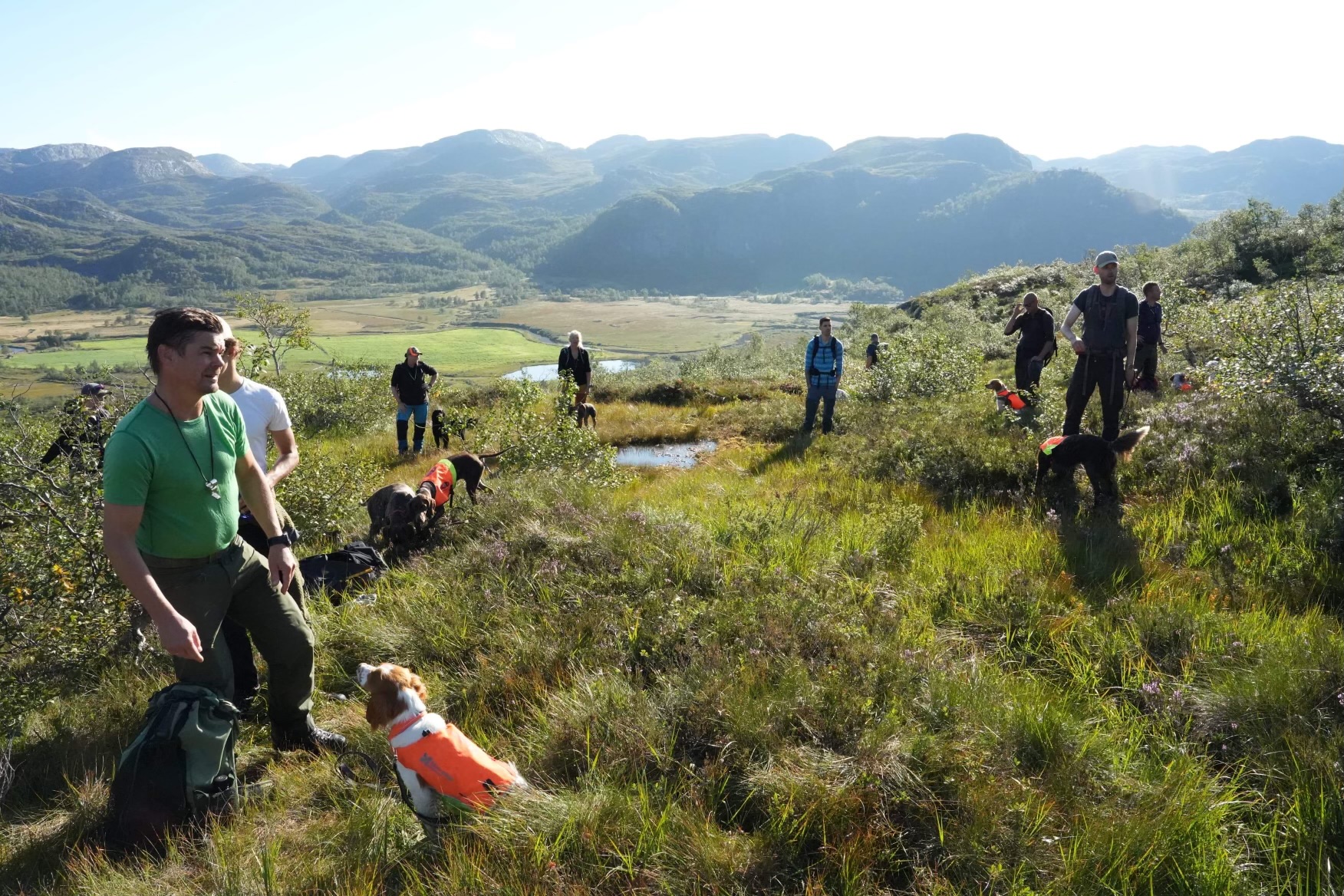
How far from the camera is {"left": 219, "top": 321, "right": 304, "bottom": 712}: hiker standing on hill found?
11.7 ft

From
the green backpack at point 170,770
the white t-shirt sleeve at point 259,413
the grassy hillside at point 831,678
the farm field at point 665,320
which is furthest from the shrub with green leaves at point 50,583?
the farm field at point 665,320

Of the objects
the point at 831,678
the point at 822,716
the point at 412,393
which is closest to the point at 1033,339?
the point at 831,678

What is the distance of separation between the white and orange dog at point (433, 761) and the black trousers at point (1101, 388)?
618cm

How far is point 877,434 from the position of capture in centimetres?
858

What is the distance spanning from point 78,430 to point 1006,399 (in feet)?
30.9

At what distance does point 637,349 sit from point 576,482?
112903 mm

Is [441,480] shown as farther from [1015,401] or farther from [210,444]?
[1015,401]

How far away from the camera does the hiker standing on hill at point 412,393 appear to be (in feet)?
31.9

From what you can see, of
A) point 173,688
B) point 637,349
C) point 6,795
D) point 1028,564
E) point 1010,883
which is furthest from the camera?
point 637,349

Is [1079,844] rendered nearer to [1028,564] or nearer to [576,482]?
[1028,564]

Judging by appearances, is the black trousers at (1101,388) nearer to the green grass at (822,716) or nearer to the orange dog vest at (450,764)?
the green grass at (822,716)

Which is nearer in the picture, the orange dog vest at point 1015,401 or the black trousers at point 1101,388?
the black trousers at point 1101,388

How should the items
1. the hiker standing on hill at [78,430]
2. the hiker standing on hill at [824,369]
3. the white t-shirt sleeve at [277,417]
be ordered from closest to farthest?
the white t-shirt sleeve at [277,417] → the hiker standing on hill at [78,430] → the hiker standing on hill at [824,369]

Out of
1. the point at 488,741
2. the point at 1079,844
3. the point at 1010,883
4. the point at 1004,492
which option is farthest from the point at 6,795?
the point at 1004,492
